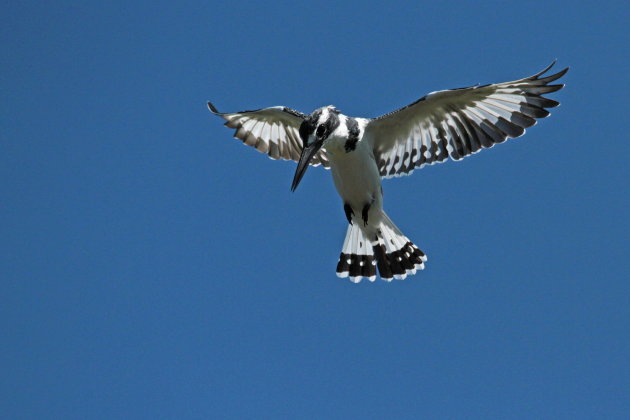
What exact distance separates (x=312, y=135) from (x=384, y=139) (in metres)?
1.25

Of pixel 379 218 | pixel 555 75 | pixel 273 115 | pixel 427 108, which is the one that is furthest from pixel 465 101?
pixel 273 115

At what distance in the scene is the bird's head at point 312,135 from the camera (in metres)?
6.98

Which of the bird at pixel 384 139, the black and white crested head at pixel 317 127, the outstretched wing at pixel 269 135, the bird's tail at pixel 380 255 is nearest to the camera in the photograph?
the black and white crested head at pixel 317 127

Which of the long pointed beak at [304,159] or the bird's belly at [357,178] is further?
the bird's belly at [357,178]

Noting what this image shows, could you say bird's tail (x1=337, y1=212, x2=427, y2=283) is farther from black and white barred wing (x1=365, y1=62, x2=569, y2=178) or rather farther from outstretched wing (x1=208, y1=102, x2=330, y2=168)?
outstretched wing (x1=208, y1=102, x2=330, y2=168)

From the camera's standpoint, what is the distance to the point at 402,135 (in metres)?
7.95

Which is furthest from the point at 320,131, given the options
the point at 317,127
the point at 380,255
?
the point at 380,255

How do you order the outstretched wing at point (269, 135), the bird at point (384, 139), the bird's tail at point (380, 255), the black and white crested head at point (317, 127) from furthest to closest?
the outstretched wing at point (269, 135) → the bird's tail at point (380, 255) → the bird at point (384, 139) → the black and white crested head at point (317, 127)

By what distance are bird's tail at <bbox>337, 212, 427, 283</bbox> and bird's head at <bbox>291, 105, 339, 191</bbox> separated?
158cm

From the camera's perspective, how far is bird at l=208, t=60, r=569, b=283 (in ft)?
23.7

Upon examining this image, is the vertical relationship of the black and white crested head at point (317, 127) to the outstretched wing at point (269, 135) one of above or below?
below

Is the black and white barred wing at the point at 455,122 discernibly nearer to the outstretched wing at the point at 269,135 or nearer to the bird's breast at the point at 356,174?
the bird's breast at the point at 356,174

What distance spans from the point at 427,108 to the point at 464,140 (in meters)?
0.53

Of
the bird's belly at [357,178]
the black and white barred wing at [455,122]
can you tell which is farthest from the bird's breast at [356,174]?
the black and white barred wing at [455,122]
